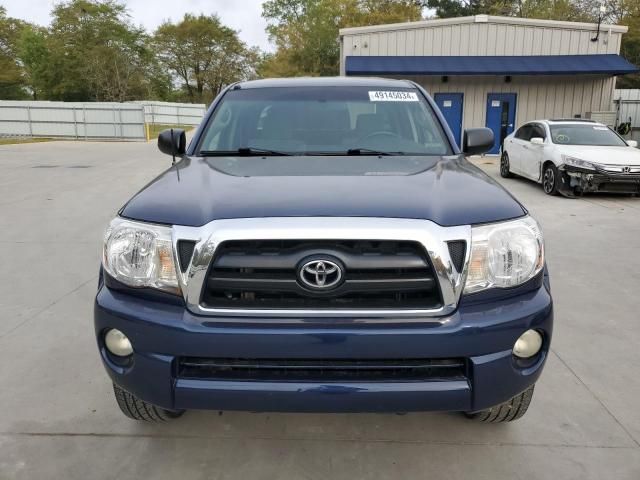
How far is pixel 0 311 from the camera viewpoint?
4.24m

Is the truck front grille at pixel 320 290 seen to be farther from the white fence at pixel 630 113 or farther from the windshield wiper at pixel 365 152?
the white fence at pixel 630 113

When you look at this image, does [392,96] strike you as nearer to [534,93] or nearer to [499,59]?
[499,59]

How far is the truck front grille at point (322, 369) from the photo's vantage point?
200cm

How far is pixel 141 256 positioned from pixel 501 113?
61.8 feet

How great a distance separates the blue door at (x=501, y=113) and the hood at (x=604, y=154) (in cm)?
908

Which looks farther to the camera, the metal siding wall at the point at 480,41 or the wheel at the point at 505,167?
the metal siding wall at the point at 480,41

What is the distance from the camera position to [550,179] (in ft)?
33.7

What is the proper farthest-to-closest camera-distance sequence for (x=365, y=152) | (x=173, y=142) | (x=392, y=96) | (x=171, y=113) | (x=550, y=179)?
1. (x=171, y=113)
2. (x=550, y=179)
3. (x=392, y=96)
4. (x=173, y=142)
5. (x=365, y=152)

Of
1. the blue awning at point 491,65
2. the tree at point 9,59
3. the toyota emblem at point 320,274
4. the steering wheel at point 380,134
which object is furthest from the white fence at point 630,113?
the tree at point 9,59

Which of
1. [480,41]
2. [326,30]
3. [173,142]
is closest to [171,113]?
[326,30]

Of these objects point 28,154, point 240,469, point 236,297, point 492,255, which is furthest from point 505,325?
point 28,154

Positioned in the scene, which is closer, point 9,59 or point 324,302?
point 324,302

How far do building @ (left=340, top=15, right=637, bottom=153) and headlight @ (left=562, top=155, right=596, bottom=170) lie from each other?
29.1 feet

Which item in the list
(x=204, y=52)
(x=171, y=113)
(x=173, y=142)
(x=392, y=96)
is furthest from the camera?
(x=204, y=52)
